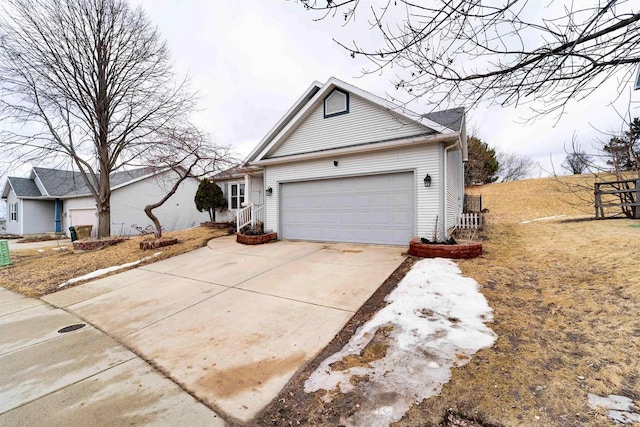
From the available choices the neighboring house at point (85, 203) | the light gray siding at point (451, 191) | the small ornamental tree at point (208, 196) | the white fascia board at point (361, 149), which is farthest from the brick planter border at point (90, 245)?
the light gray siding at point (451, 191)

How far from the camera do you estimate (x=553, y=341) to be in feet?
8.95

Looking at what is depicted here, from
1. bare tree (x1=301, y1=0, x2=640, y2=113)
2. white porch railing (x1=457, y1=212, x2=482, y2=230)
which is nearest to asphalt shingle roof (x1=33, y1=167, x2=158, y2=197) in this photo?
white porch railing (x1=457, y1=212, x2=482, y2=230)

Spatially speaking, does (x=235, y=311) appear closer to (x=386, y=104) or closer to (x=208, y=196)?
(x=386, y=104)

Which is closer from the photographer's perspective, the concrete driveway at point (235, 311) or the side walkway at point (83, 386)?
the side walkway at point (83, 386)

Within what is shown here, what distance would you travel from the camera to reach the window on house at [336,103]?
9000mm

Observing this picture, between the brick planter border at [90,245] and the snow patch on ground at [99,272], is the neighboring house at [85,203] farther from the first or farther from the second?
the snow patch on ground at [99,272]

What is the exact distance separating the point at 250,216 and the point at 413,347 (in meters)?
9.14

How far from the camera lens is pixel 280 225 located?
33.8 ft

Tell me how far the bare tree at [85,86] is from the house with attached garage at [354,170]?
6024 mm

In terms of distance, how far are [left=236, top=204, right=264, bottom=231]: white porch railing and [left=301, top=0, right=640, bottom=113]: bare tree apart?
862cm

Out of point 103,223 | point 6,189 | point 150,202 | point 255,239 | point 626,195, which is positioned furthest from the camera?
point 6,189

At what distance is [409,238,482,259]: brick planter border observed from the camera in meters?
6.00

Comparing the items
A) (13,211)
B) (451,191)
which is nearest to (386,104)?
(451,191)

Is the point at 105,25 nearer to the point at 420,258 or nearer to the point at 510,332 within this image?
the point at 420,258
